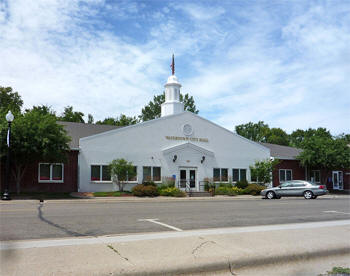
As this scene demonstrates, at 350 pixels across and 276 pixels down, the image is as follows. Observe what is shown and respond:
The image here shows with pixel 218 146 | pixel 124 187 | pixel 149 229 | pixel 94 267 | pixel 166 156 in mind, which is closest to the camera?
pixel 94 267

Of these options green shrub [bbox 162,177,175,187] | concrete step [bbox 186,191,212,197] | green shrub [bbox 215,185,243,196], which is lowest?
concrete step [bbox 186,191,212,197]

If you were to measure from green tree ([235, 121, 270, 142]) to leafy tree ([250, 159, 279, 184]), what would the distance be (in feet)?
152

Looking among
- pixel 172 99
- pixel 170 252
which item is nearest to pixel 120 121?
pixel 172 99

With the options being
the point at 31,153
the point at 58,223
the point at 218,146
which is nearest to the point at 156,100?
the point at 218,146

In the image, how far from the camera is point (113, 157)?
2862 cm

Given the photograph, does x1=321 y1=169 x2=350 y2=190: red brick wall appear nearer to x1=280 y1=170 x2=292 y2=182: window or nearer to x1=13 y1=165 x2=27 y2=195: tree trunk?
x1=280 y1=170 x2=292 y2=182: window

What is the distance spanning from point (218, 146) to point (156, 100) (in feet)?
127

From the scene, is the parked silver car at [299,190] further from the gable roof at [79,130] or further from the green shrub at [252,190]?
the gable roof at [79,130]

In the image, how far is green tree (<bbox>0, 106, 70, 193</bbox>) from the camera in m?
21.4

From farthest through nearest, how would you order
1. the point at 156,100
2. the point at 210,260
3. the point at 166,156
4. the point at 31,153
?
the point at 156,100, the point at 166,156, the point at 31,153, the point at 210,260

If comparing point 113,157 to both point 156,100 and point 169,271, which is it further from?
point 156,100

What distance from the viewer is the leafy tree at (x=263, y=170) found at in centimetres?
3359

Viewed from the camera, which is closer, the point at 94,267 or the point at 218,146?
the point at 94,267

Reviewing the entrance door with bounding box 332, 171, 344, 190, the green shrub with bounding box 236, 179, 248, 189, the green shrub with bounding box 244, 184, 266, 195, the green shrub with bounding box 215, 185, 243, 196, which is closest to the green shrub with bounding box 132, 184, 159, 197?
the green shrub with bounding box 215, 185, 243, 196
